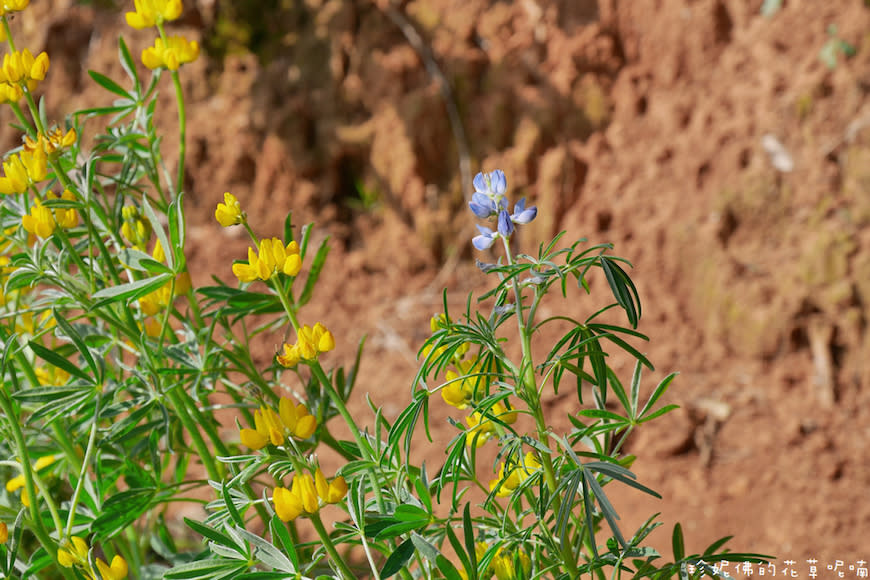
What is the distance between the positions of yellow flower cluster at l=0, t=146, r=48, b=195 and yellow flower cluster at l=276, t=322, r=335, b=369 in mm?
345

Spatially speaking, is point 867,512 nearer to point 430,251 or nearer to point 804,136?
point 804,136

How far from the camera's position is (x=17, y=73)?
889 mm

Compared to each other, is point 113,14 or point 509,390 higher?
point 113,14

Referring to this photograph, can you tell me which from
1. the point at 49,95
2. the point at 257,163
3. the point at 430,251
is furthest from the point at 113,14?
the point at 430,251

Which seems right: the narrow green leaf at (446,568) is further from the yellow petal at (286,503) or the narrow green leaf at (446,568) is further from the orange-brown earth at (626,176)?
the orange-brown earth at (626,176)

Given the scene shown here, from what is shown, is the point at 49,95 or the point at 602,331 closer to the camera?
the point at 602,331

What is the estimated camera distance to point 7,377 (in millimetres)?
1176

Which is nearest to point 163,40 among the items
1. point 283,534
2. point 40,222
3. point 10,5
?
point 10,5

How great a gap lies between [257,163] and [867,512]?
6.89 ft

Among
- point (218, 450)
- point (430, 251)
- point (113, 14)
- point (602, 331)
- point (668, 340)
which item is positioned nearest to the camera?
point (602, 331)

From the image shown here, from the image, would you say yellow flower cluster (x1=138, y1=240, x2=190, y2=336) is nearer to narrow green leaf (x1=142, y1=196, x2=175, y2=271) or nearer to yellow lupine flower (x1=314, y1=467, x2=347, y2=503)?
narrow green leaf (x1=142, y1=196, x2=175, y2=271)

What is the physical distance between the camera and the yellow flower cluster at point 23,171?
34.2 inches

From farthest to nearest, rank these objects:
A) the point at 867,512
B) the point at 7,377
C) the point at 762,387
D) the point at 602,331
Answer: the point at 762,387 < the point at 867,512 < the point at 7,377 < the point at 602,331

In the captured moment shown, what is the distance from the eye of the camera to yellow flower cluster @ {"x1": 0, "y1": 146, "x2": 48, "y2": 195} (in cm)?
87
